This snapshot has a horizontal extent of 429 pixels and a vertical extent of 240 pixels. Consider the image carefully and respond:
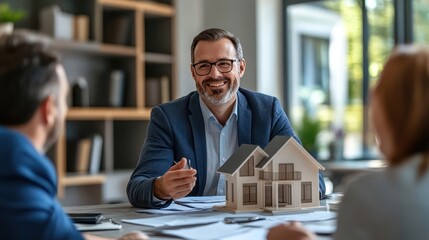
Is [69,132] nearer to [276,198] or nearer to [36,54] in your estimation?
[276,198]

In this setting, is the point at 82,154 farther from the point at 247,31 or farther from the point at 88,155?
the point at 247,31

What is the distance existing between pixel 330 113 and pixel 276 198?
15.1 feet

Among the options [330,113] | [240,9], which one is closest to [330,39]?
[330,113]

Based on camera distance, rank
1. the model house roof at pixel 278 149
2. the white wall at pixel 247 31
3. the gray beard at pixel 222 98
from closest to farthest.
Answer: the model house roof at pixel 278 149, the gray beard at pixel 222 98, the white wall at pixel 247 31

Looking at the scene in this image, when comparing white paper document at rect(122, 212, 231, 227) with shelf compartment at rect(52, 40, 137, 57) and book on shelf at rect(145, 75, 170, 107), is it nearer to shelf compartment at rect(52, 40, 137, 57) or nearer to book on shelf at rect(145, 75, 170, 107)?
shelf compartment at rect(52, 40, 137, 57)

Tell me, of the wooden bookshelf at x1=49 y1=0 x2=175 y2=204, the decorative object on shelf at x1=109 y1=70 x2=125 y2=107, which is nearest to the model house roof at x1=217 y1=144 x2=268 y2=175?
the wooden bookshelf at x1=49 y1=0 x2=175 y2=204

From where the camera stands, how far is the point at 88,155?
4.76 meters

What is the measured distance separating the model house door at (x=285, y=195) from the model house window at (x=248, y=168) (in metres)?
0.10

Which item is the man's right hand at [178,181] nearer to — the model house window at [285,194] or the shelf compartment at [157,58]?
the model house window at [285,194]

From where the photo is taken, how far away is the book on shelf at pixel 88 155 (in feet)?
15.4

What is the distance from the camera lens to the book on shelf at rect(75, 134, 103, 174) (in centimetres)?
468

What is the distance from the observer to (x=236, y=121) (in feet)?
8.41

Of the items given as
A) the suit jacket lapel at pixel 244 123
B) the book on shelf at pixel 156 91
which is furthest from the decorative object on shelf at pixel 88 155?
the suit jacket lapel at pixel 244 123

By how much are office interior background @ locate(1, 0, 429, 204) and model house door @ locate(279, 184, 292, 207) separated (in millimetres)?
2927
